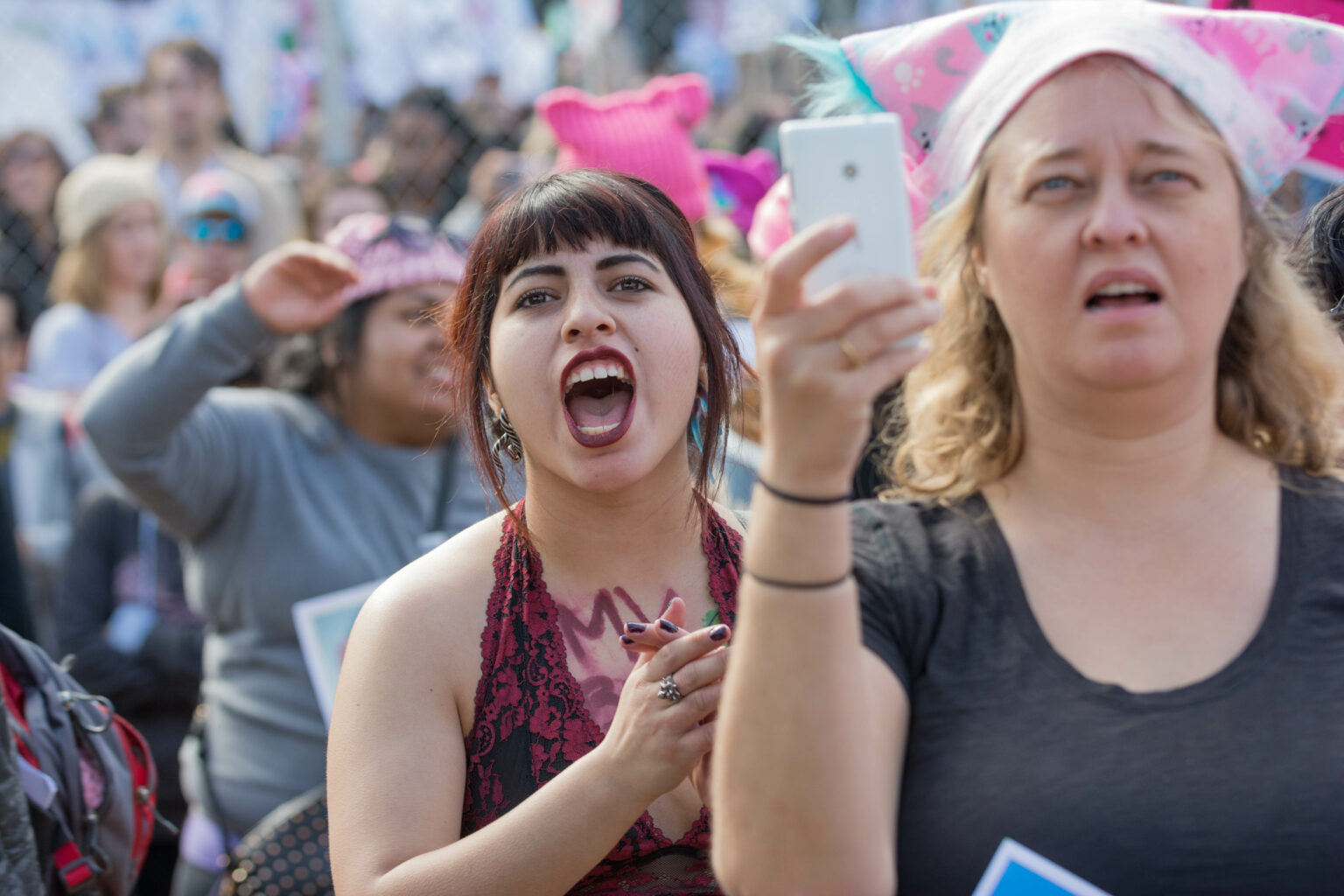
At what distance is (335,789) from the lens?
5.23ft

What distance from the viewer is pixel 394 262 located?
10.3ft

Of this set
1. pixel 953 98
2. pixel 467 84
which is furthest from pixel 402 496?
pixel 467 84

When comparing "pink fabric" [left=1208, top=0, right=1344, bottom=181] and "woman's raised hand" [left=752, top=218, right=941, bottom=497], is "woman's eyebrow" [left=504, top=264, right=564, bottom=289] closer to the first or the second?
"woman's raised hand" [left=752, top=218, right=941, bottom=497]

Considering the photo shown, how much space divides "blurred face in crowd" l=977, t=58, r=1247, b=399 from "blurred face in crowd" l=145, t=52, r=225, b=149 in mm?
4725

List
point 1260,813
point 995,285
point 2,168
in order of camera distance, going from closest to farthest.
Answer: point 1260,813
point 995,285
point 2,168

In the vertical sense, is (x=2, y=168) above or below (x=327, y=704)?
above

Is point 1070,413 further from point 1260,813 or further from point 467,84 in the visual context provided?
point 467,84

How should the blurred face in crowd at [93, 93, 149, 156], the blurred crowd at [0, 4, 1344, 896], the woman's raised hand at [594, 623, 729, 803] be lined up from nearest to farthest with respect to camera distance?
the woman's raised hand at [594, 623, 729, 803] → the blurred crowd at [0, 4, 1344, 896] → the blurred face in crowd at [93, 93, 149, 156]

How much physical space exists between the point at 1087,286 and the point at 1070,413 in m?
0.17

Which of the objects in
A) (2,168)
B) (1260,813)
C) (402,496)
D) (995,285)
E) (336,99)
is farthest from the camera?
(2,168)

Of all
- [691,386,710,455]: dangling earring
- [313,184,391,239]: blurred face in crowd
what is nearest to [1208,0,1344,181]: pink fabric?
[691,386,710,455]: dangling earring

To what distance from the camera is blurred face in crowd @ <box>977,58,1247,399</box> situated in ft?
4.33

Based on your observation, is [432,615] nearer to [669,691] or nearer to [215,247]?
[669,691]

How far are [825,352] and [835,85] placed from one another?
64 cm
